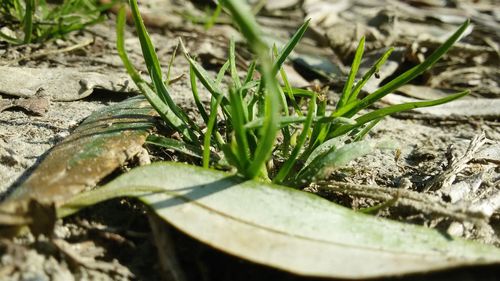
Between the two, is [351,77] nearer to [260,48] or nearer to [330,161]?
[330,161]

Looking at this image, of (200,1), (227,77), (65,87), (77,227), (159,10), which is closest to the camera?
(77,227)

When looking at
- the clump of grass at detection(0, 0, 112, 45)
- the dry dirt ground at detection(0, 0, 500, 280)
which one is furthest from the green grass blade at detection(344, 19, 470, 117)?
the clump of grass at detection(0, 0, 112, 45)

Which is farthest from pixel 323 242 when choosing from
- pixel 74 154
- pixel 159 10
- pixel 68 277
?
pixel 159 10

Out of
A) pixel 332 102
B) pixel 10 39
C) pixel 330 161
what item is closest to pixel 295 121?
pixel 330 161

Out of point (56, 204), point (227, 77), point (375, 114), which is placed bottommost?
point (227, 77)

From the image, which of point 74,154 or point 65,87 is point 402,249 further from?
point 65,87
